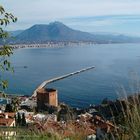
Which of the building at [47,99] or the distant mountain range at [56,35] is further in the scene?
the distant mountain range at [56,35]

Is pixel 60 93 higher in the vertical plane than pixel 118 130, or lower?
lower

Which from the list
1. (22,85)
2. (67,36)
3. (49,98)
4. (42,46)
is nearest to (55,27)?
(67,36)

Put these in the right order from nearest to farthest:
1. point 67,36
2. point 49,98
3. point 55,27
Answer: point 49,98 → point 67,36 → point 55,27

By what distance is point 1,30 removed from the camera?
2.32m

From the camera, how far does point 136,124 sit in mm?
1961

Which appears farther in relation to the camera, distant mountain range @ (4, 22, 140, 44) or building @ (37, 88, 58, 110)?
distant mountain range @ (4, 22, 140, 44)

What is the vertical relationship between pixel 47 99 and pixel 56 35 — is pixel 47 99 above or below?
above

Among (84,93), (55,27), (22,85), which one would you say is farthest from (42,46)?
(84,93)

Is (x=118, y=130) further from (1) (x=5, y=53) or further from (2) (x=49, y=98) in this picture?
(2) (x=49, y=98)

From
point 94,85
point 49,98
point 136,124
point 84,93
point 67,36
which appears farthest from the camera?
point 67,36

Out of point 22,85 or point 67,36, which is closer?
point 22,85

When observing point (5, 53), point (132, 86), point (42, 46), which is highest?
point (5, 53)

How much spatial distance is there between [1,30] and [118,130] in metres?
0.86

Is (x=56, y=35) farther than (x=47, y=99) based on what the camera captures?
Yes
